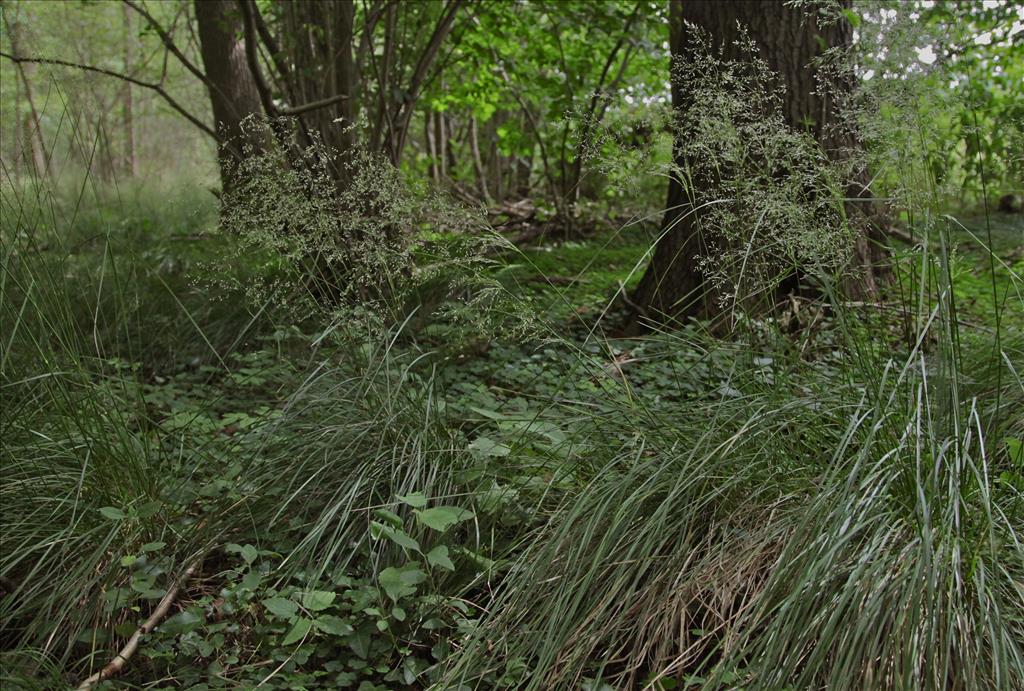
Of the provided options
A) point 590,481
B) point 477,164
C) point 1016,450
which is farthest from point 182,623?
point 477,164

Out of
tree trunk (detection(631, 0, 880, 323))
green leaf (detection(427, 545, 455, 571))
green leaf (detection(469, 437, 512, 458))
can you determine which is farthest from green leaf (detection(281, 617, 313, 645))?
tree trunk (detection(631, 0, 880, 323))

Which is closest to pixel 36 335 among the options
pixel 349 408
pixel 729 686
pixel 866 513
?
pixel 349 408

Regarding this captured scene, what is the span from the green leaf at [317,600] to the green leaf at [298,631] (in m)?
0.04

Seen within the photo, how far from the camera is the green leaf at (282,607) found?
193 centimetres

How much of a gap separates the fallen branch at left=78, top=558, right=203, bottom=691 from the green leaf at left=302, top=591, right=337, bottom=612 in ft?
1.31

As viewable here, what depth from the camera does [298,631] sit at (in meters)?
1.92

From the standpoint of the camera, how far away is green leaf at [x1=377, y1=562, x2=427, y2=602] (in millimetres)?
1995

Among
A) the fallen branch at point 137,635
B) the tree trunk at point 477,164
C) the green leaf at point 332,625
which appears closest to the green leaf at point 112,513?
the fallen branch at point 137,635

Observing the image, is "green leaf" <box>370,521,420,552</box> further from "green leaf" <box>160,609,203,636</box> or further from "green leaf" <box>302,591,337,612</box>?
"green leaf" <box>160,609,203,636</box>

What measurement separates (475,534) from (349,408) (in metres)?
0.60

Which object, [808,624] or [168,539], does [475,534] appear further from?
[808,624]

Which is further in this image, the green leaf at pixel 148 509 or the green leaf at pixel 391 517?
the green leaf at pixel 148 509

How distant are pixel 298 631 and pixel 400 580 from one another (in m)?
0.24

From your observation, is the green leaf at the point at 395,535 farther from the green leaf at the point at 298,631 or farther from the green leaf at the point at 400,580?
the green leaf at the point at 298,631
